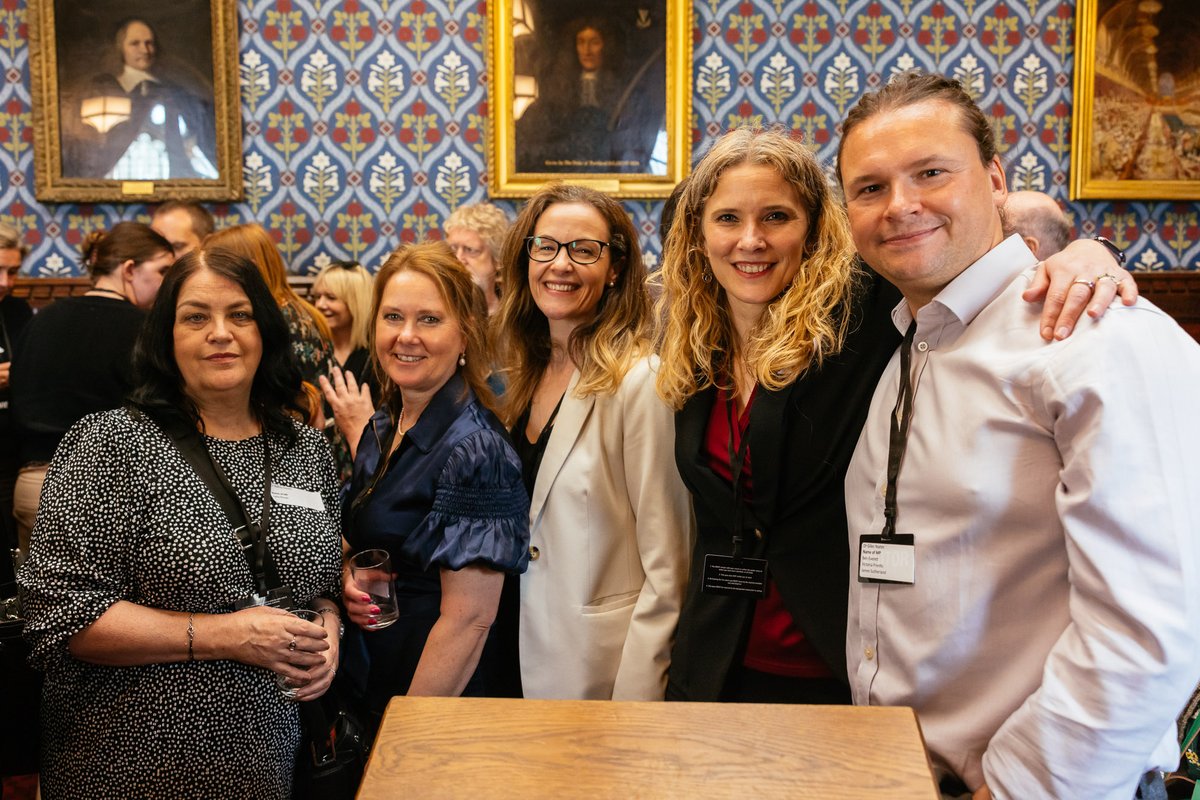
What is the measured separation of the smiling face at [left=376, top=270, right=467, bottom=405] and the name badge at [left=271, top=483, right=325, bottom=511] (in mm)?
330

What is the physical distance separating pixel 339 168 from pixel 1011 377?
187 inches

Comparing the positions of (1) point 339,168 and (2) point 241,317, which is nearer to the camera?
(2) point 241,317

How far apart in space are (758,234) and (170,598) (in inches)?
55.8

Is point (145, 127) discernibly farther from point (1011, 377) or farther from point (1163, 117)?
point (1163, 117)

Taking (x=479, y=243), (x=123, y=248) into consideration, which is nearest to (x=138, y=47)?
(x=123, y=248)

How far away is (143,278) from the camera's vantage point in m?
3.77

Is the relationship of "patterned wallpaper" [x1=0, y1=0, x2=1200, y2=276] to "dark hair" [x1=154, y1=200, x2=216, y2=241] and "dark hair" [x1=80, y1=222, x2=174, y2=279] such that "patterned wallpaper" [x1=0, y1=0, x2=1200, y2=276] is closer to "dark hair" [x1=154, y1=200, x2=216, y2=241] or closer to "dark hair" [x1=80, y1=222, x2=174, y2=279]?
"dark hair" [x1=154, y1=200, x2=216, y2=241]

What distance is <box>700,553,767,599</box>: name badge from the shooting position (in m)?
1.92

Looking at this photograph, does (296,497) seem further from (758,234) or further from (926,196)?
(926,196)

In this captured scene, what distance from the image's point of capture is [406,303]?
225 centimetres

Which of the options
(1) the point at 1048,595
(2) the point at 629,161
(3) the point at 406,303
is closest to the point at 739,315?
(3) the point at 406,303

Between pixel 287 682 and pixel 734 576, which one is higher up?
pixel 734 576

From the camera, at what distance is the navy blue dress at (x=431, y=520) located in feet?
6.75

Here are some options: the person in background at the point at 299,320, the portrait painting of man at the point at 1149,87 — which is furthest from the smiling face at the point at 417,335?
the portrait painting of man at the point at 1149,87
